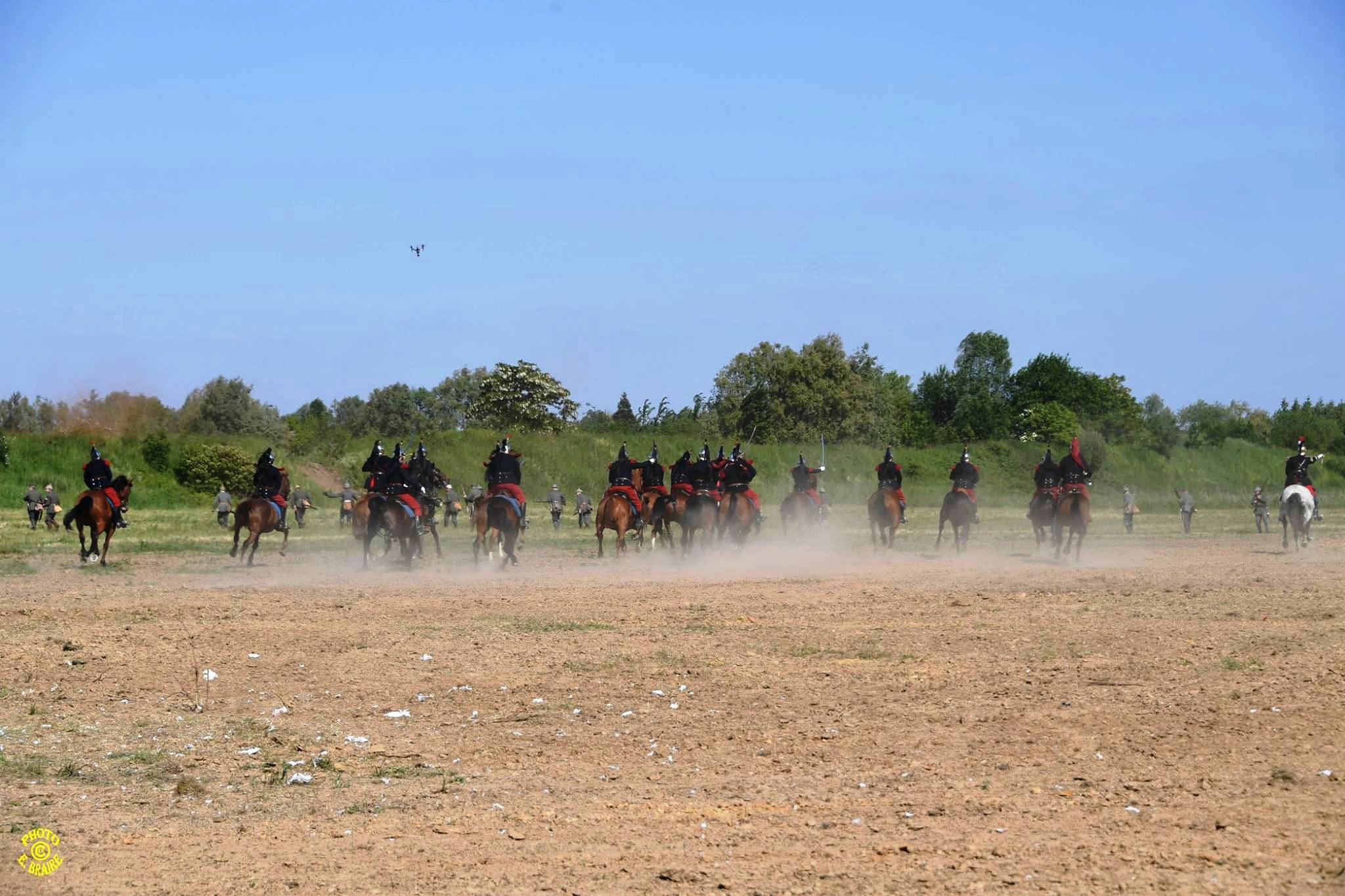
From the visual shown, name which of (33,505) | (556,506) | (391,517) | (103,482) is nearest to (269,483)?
(103,482)

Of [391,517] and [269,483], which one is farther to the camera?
[269,483]

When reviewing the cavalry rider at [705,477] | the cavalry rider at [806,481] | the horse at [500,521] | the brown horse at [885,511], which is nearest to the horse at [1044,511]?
the brown horse at [885,511]

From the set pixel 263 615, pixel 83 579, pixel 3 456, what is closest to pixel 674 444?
pixel 3 456

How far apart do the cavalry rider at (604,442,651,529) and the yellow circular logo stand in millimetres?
21045

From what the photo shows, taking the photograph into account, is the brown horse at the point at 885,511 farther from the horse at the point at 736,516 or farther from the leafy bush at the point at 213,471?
the leafy bush at the point at 213,471

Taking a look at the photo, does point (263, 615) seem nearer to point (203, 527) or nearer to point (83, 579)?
point (83, 579)

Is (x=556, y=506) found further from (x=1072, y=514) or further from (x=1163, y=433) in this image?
(x=1163, y=433)

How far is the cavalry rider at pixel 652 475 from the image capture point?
31.6 metres

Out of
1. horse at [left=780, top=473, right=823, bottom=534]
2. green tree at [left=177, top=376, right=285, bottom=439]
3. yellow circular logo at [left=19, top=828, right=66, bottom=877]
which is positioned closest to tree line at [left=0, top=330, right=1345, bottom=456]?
green tree at [left=177, top=376, right=285, bottom=439]

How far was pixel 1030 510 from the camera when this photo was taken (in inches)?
1180

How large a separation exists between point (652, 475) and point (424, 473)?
6.23 m

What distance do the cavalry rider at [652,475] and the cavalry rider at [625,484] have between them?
434 millimetres

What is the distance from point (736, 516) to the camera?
102 ft

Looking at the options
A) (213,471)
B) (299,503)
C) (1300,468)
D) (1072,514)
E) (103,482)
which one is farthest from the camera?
(213,471)
